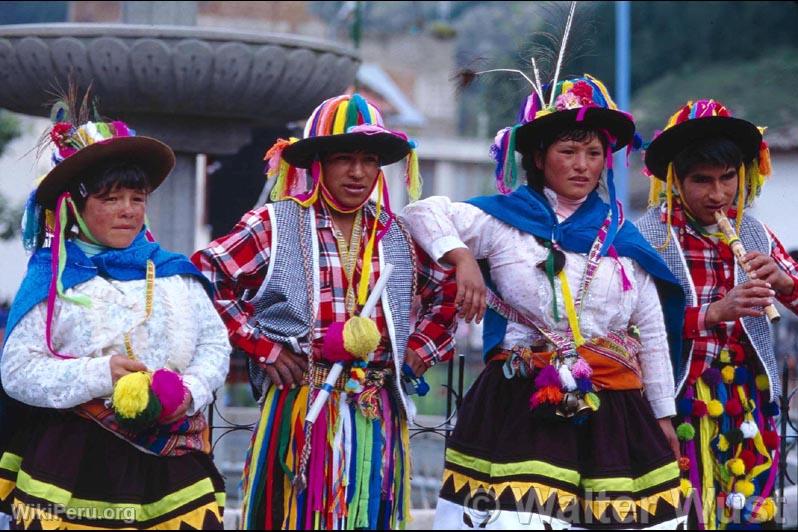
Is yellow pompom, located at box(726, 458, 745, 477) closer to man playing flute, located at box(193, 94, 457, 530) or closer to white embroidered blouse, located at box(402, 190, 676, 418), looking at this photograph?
white embroidered blouse, located at box(402, 190, 676, 418)

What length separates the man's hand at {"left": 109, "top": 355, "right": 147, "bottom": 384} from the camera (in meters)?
3.84

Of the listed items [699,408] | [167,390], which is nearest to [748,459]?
[699,408]

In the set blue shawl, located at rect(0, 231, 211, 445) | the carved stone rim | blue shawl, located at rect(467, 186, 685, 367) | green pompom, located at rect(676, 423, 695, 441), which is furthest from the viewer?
the carved stone rim

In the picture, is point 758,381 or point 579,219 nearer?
point 579,219

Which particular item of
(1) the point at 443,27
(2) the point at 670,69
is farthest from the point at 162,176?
(2) the point at 670,69

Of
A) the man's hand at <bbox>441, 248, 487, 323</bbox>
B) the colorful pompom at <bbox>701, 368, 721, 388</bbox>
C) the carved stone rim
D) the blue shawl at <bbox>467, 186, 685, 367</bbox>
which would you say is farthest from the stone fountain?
the colorful pompom at <bbox>701, 368, 721, 388</bbox>

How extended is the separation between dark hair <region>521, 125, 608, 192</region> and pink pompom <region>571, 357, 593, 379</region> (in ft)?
2.20

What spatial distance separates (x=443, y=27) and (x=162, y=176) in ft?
68.7

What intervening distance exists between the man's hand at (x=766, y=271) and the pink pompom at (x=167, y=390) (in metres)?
2.08

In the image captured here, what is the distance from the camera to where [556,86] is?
15.1ft

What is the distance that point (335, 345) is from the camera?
422 cm

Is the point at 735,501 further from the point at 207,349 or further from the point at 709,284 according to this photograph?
the point at 207,349

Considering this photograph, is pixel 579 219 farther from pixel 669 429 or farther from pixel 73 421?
pixel 73 421

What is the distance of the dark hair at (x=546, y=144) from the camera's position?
14.8ft
